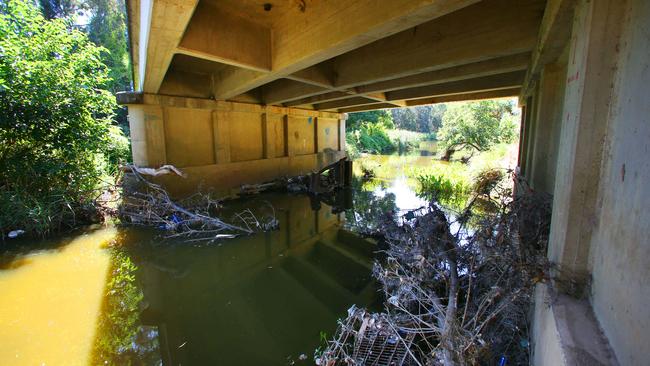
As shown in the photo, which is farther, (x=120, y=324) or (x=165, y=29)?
(x=165, y=29)

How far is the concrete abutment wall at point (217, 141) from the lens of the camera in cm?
774

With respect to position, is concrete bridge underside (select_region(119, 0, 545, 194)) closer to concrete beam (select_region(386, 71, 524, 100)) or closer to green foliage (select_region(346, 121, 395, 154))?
concrete beam (select_region(386, 71, 524, 100))

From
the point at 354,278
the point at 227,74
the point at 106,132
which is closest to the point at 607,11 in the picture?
the point at 354,278

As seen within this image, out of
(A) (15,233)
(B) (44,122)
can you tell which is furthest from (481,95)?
(A) (15,233)

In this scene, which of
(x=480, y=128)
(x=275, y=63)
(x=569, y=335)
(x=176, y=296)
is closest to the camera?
(x=569, y=335)

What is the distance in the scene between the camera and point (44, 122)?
20.9ft

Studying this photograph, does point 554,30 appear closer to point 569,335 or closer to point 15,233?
point 569,335

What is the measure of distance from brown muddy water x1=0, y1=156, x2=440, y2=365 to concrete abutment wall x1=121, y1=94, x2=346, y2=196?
8.22 feet

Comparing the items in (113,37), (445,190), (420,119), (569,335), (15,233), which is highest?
(113,37)

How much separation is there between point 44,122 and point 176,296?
5.56 m

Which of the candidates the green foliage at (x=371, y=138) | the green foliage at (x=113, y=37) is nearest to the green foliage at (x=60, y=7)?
the green foliage at (x=113, y=37)

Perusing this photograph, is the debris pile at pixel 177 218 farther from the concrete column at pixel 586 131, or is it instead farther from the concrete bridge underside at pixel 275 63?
the concrete column at pixel 586 131

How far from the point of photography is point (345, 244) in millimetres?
5754

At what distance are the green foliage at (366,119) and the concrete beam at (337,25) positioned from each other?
24.3m
